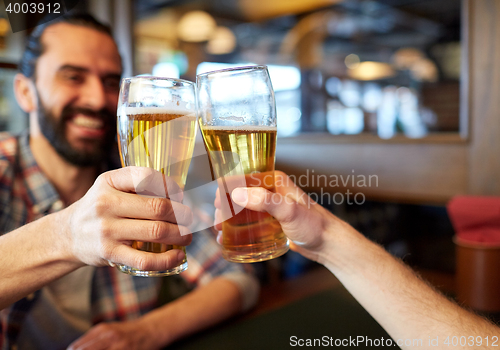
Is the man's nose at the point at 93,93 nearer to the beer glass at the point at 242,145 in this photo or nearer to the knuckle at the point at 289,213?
the beer glass at the point at 242,145

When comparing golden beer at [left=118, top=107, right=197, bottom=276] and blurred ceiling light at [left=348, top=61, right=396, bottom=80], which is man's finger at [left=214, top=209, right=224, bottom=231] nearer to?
golden beer at [left=118, top=107, right=197, bottom=276]

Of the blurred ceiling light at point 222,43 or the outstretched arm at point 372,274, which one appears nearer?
the outstretched arm at point 372,274

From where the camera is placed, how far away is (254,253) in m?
0.74

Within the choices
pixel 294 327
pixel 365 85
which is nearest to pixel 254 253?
pixel 294 327

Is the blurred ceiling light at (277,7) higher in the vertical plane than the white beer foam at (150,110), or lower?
higher

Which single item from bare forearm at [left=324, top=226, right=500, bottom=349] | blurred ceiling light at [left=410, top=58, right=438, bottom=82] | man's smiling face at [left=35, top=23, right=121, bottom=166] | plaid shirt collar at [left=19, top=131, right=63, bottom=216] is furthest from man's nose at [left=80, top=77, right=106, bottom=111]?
blurred ceiling light at [left=410, top=58, right=438, bottom=82]

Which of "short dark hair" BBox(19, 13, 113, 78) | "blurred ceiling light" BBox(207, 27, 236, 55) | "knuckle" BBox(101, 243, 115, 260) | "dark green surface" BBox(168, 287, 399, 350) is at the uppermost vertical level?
"blurred ceiling light" BBox(207, 27, 236, 55)

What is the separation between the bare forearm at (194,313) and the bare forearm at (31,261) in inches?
18.7

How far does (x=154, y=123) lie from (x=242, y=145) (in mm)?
159

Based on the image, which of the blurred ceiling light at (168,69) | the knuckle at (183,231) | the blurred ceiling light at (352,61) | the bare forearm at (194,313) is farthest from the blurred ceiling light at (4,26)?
the blurred ceiling light at (352,61)

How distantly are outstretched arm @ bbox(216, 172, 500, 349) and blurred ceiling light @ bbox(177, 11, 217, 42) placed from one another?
3602 mm

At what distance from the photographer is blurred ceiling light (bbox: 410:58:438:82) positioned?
521 cm

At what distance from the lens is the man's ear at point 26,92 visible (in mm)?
1532

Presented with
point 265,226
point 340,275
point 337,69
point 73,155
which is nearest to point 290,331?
point 340,275
